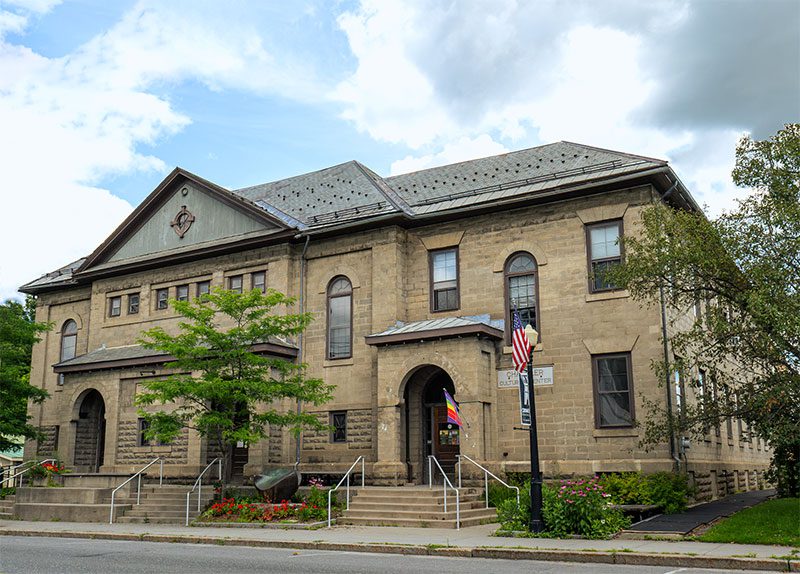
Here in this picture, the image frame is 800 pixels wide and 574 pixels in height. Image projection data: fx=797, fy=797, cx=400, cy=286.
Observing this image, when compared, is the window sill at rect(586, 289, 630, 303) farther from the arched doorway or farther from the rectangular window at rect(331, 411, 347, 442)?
the arched doorway

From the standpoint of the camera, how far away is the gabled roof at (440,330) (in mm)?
22297

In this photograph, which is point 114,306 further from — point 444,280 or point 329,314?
point 444,280

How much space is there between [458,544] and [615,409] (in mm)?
8257

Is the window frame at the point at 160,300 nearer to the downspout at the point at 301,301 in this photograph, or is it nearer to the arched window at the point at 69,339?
the arched window at the point at 69,339

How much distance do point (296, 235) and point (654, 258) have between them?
12.8m

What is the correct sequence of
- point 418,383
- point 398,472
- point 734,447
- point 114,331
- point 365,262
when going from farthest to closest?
1. point 114,331
2. point 734,447
3. point 365,262
4. point 418,383
5. point 398,472

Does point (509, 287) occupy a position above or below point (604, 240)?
below

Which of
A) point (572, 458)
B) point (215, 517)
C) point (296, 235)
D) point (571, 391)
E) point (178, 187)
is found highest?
point (178, 187)

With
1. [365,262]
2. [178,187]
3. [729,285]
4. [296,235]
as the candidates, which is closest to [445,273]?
[365,262]

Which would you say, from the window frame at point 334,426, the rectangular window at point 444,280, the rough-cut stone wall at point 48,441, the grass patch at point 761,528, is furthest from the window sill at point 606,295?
the rough-cut stone wall at point 48,441

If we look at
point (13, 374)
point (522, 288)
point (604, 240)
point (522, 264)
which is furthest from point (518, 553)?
point (13, 374)

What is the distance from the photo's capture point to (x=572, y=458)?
21.6 metres

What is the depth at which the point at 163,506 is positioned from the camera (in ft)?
74.3

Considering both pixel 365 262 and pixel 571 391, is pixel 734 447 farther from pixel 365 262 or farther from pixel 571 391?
pixel 365 262
